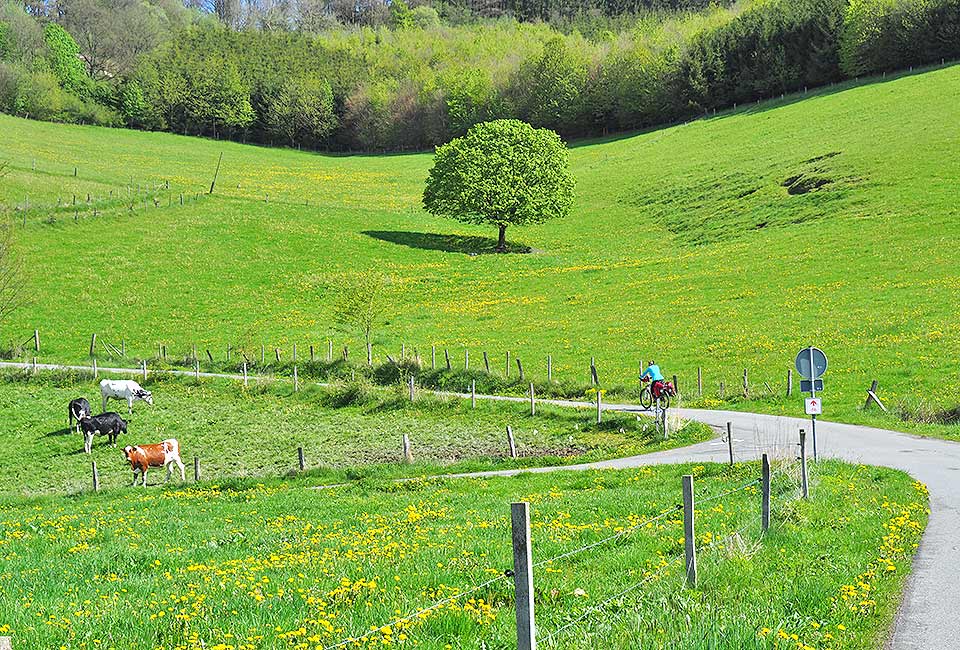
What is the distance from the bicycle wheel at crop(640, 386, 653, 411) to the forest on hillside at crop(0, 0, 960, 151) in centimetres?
9867

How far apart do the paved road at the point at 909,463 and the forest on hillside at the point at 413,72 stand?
100768 mm

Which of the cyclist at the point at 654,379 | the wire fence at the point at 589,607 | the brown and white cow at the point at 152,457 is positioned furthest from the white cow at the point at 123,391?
the wire fence at the point at 589,607

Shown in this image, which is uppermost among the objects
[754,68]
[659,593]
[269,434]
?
[754,68]

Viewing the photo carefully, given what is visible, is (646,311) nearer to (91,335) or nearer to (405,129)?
(91,335)

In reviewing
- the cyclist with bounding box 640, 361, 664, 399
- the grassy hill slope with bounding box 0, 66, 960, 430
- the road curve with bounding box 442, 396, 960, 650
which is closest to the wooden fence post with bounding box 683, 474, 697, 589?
the road curve with bounding box 442, 396, 960, 650

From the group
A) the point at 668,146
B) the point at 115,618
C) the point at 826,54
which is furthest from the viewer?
the point at 826,54

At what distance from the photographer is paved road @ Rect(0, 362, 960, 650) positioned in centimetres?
1048

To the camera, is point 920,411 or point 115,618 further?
point 920,411

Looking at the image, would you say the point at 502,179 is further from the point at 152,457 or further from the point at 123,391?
the point at 152,457

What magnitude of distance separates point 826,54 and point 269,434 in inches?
4408

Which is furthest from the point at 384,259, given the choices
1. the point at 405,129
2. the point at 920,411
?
the point at 405,129

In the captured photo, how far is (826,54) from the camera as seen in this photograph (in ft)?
405

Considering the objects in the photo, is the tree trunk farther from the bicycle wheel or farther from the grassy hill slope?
the bicycle wheel

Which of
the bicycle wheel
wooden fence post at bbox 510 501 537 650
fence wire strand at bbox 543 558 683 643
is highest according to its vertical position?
wooden fence post at bbox 510 501 537 650
